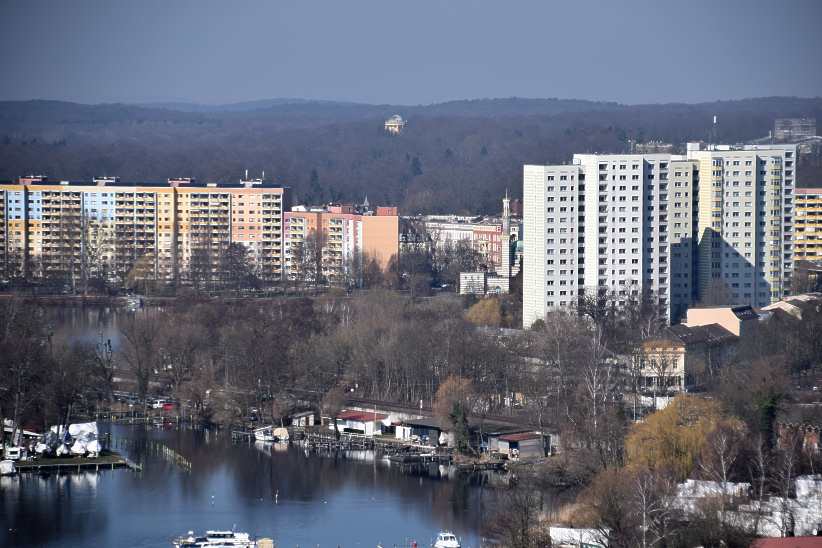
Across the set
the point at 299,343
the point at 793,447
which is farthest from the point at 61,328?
the point at 793,447

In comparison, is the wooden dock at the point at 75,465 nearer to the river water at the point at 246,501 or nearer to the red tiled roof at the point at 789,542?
the river water at the point at 246,501

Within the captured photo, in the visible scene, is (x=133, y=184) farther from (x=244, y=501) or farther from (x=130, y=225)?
(x=244, y=501)

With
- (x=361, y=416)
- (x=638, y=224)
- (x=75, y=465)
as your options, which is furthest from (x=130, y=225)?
(x=75, y=465)

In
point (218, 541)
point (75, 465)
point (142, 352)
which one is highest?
point (142, 352)

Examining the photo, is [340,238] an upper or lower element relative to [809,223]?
lower

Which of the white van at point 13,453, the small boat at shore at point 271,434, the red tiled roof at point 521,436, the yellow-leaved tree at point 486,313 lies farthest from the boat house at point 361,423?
the yellow-leaved tree at point 486,313

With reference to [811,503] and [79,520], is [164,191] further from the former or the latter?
[811,503]

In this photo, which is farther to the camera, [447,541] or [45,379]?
[45,379]

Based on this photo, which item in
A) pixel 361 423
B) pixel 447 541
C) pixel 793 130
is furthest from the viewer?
pixel 793 130

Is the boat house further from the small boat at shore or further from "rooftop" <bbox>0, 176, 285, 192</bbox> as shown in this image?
"rooftop" <bbox>0, 176, 285, 192</bbox>
